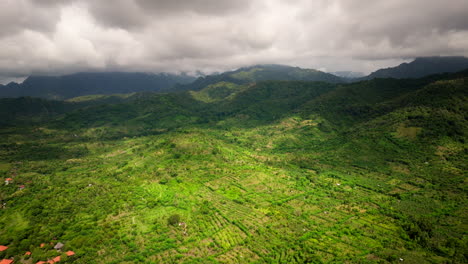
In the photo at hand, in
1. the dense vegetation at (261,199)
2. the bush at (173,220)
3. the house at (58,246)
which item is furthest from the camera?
the bush at (173,220)

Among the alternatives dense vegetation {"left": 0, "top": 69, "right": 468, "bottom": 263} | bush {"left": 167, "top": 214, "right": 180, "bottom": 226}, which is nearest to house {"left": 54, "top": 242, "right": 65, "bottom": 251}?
dense vegetation {"left": 0, "top": 69, "right": 468, "bottom": 263}

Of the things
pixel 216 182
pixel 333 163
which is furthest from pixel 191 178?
pixel 333 163

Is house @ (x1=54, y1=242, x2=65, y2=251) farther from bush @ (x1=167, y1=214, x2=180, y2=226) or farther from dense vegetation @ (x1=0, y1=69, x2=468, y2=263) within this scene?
bush @ (x1=167, y1=214, x2=180, y2=226)

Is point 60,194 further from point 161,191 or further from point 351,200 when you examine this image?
point 351,200

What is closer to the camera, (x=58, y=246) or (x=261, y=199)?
(x=58, y=246)

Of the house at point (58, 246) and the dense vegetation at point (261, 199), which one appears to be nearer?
the dense vegetation at point (261, 199)

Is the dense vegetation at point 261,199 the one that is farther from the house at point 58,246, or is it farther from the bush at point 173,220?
the house at point 58,246

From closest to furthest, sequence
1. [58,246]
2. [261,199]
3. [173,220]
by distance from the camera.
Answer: [58,246] < [173,220] < [261,199]

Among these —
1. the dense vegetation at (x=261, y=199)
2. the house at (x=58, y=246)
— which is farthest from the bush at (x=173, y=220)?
the house at (x=58, y=246)

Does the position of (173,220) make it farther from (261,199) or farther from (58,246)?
(261,199)

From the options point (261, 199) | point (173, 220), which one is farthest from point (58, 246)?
point (261, 199)

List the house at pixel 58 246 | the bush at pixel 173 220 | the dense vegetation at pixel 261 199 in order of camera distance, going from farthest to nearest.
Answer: the bush at pixel 173 220
the house at pixel 58 246
the dense vegetation at pixel 261 199
